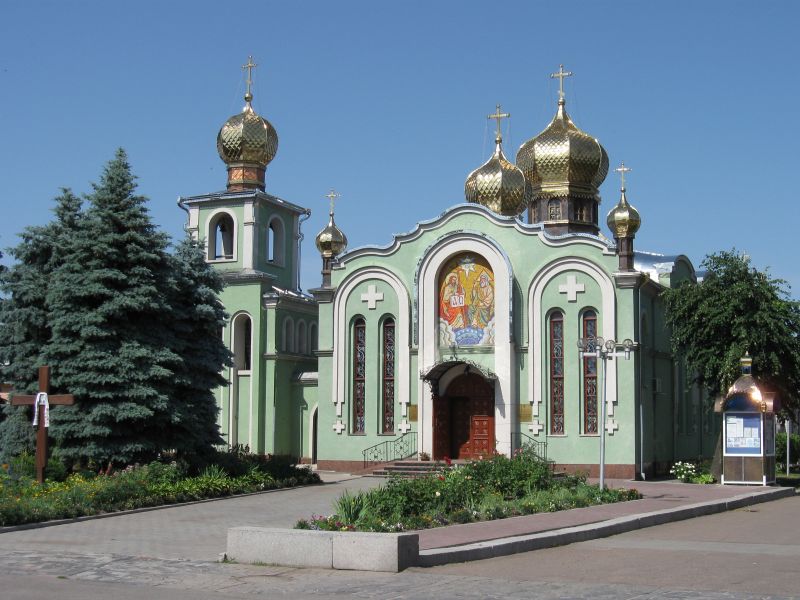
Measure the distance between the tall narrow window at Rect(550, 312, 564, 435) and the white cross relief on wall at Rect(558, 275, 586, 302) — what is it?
23.9 inches

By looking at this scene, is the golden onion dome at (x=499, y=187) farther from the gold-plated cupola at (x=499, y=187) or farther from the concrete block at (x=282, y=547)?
the concrete block at (x=282, y=547)

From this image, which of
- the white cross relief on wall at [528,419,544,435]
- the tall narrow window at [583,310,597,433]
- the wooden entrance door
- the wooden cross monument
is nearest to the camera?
the wooden cross monument

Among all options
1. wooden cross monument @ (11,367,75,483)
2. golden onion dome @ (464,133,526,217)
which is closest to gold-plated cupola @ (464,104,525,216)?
golden onion dome @ (464,133,526,217)

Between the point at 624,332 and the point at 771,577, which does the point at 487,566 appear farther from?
the point at 624,332

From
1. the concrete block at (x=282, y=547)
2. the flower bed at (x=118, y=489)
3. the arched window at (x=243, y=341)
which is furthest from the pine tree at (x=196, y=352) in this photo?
the concrete block at (x=282, y=547)

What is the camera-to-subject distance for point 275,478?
25984 millimetres

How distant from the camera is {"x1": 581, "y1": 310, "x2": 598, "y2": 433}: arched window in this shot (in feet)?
101

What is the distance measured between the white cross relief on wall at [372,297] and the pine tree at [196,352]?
25.2 ft

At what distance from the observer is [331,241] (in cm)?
3616

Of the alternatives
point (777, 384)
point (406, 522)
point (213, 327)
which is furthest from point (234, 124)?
point (406, 522)

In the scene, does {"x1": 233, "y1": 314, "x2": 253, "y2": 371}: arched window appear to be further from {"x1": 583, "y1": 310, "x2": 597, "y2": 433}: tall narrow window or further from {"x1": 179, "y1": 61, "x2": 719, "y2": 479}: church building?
{"x1": 583, "y1": 310, "x2": 597, "y2": 433}: tall narrow window

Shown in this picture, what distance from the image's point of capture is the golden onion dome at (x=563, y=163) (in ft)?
125

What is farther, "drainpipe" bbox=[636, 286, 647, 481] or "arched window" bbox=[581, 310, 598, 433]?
"arched window" bbox=[581, 310, 598, 433]

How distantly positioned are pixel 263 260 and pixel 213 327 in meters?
11.7
